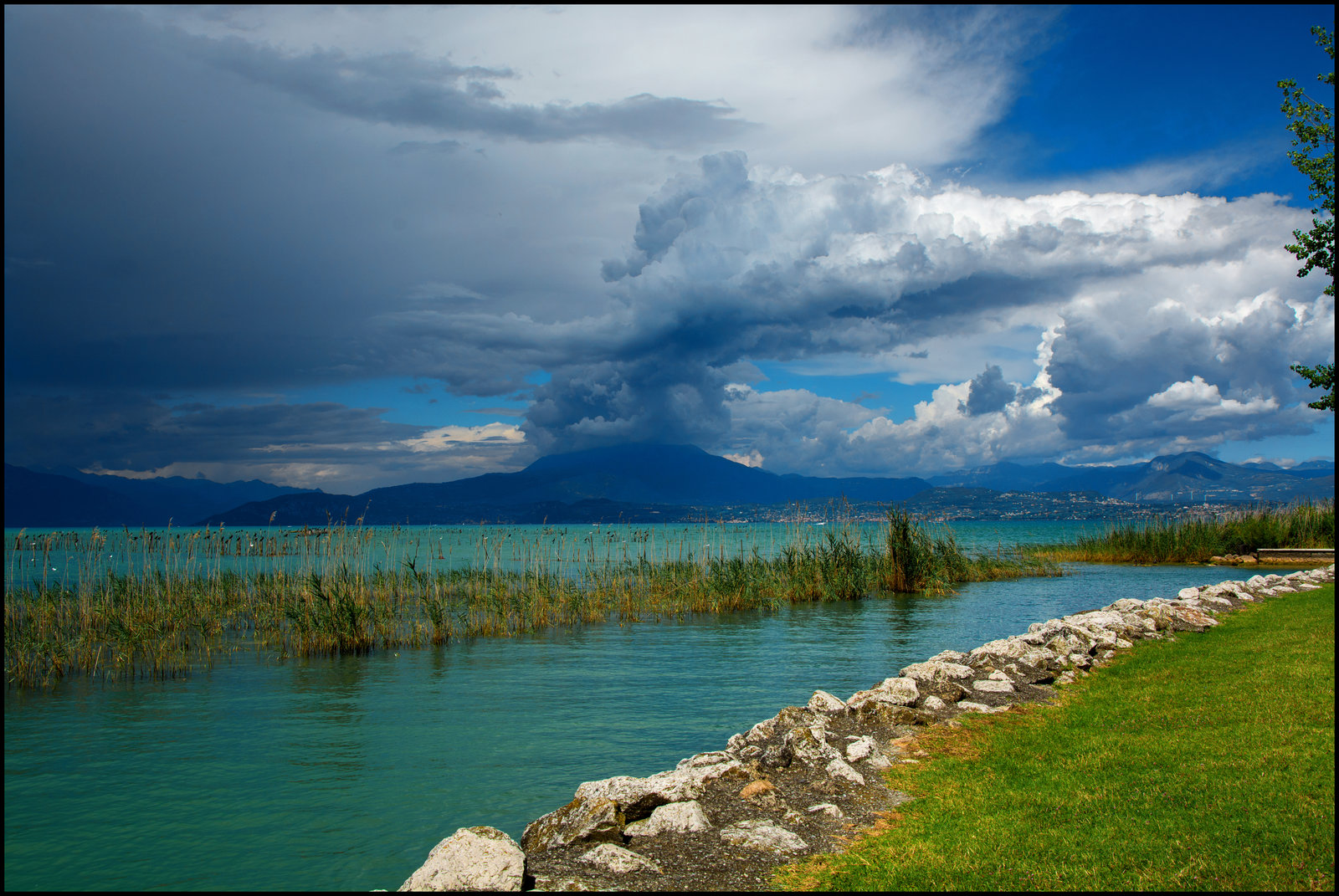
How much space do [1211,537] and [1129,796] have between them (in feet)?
137

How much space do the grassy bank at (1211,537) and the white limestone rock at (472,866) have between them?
3908 centimetres

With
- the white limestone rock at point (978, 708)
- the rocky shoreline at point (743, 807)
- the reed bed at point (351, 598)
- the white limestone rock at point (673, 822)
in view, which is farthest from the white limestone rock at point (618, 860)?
the reed bed at point (351, 598)

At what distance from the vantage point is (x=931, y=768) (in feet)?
25.6

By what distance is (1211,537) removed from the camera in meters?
39.9

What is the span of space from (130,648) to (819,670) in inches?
594

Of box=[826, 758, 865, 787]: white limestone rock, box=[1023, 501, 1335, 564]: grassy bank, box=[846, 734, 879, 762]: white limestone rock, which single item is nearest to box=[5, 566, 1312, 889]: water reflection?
box=[846, 734, 879, 762]: white limestone rock

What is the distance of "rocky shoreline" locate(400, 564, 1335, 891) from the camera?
5523 millimetres

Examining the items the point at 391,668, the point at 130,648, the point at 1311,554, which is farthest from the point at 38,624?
the point at 1311,554

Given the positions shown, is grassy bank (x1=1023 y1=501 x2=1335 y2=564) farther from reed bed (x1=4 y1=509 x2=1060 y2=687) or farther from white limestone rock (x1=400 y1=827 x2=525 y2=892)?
white limestone rock (x1=400 y1=827 x2=525 y2=892)

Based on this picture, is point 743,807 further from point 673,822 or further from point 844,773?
point 844,773

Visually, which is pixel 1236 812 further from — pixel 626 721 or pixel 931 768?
pixel 626 721

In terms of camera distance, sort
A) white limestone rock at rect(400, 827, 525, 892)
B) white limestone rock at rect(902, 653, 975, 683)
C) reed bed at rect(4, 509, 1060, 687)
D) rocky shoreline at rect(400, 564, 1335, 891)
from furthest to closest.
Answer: reed bed at rect(4, 509, 1060, 687) → white limestone rock at rect(902, 653, 975, 683) → rocky shoreline at rect(400, 564, 1335, 891) → white limestone rock at rect(400, 827, 525, 892)

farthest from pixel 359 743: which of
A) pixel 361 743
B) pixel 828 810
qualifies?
pixel 828 810

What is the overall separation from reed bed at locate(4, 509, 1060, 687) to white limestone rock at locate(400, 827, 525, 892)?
45.8 ft
